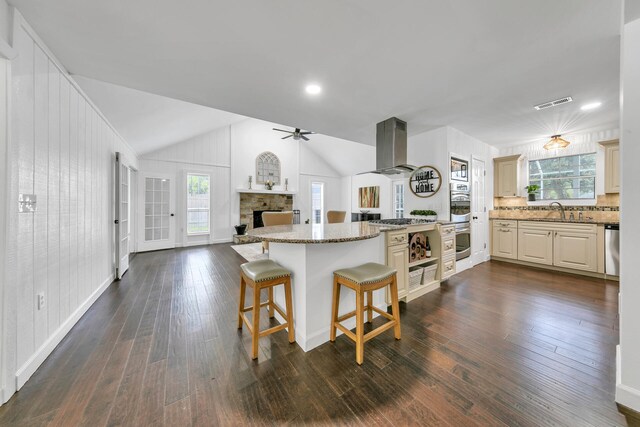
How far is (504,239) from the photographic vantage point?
4.47 meters

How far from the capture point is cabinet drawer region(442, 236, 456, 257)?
3219mm

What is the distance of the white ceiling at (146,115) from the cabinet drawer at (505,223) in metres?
6.13

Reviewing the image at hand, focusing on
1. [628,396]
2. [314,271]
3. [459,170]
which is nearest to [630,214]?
[628,396]

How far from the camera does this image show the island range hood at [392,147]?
129 inches

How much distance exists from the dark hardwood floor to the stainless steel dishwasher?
4.40ft

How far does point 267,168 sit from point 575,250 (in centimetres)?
736

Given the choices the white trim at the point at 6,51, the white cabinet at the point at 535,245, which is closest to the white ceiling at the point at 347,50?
the white trim at the point at 6,51

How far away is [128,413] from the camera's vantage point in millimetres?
1252

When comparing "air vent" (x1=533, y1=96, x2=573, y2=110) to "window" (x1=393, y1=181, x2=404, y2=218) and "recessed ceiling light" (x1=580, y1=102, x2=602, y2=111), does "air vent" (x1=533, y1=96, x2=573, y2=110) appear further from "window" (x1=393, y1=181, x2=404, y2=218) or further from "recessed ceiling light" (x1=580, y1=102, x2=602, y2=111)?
"window" (x1=393, y1=181, x2=404, y2=218)

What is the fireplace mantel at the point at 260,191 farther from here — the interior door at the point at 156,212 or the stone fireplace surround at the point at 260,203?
the interior door at the point at 156,212

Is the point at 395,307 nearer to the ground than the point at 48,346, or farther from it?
farther from it

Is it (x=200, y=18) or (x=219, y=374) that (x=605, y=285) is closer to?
(x=219, y=374)

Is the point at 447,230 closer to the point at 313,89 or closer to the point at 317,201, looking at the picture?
the point at 313,89

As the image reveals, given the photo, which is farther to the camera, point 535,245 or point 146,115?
point 535,245
